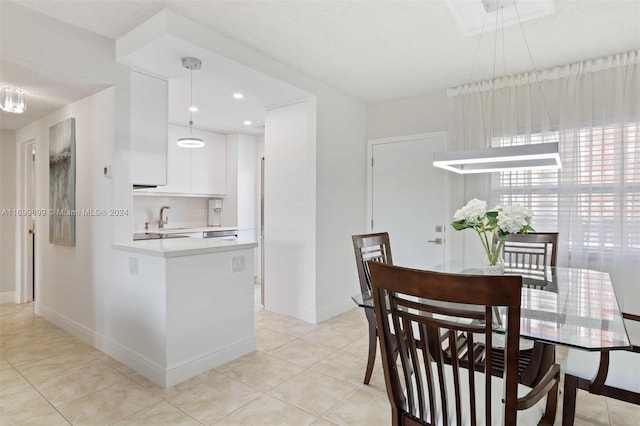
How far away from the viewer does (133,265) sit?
2.63 m

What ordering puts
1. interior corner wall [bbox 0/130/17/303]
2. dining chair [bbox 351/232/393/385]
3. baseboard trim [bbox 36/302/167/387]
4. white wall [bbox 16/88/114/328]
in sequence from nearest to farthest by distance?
dining chair [bbox 351/232/393/385] → baseboard trim [bbox 36/302/167/387] → white wall [bbox 16/88/114/328] → interior corner wall [bbox 0/130/17/303]

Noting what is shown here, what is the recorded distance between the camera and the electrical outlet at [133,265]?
261 cm

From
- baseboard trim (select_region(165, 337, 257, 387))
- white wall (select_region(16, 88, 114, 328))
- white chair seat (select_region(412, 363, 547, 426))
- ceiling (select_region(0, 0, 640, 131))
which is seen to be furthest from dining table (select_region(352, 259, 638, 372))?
white wall (select_region(16, 88, 114, 328))

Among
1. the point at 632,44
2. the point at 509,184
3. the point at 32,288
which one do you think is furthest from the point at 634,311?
the point at 32,288

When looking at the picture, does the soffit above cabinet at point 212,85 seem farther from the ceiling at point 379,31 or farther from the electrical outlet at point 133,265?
the electrical outlet at point 133,265

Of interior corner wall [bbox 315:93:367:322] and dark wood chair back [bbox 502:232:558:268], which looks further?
interior corner wall [bbox 315:93:367:322]

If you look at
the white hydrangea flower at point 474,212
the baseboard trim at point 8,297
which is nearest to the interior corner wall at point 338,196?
the white hydrangea flower at point 474,212

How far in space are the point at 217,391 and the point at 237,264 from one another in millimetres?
929

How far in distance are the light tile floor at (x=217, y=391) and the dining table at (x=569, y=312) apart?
75cm

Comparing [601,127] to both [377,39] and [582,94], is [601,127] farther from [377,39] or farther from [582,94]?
[377,39]

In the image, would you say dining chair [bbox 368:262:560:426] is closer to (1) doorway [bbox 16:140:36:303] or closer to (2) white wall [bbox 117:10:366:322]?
(2) white wall [bbox 117:10:366:322]

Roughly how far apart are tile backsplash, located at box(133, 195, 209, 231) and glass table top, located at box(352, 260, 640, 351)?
4396 millimetres

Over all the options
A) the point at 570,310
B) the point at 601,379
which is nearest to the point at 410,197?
the point at 570,310

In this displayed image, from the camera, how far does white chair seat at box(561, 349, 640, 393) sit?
1577mm
